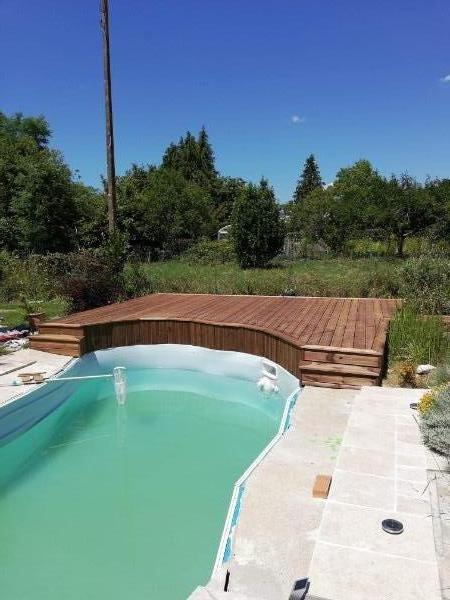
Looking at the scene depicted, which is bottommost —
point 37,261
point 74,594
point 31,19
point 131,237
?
point 74,594

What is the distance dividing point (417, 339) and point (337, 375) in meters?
1.59

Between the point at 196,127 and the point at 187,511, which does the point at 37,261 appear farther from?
the point at 196,127

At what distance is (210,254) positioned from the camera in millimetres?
18672

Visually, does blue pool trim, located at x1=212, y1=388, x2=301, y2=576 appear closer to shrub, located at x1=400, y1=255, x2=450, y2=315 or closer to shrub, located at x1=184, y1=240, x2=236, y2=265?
shrub, located at x1=400, y1=255, x2=450, y2=315

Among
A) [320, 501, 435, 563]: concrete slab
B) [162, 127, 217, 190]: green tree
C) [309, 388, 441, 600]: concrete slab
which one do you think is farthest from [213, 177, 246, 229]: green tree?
[320, 501, 435, 563]: concrete slab

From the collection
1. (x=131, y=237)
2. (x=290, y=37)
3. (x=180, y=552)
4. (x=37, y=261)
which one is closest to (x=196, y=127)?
(x=131, y=237)

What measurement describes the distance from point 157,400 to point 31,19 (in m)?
10.9

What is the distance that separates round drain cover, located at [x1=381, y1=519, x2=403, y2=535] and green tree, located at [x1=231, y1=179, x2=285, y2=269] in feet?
45.2

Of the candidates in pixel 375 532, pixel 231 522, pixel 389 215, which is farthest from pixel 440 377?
pixel 389 215

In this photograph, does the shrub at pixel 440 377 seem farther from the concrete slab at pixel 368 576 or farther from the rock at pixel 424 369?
the concrete slab at pixel 368 576

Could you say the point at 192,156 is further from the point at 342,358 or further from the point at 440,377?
the point at 440,377

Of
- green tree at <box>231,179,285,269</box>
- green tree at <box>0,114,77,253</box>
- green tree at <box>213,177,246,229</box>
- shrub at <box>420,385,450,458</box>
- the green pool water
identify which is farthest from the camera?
green tree at <box>213,177,246,229</box>

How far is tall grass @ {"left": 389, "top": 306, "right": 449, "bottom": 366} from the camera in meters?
5.58

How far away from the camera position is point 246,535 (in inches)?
99.0
